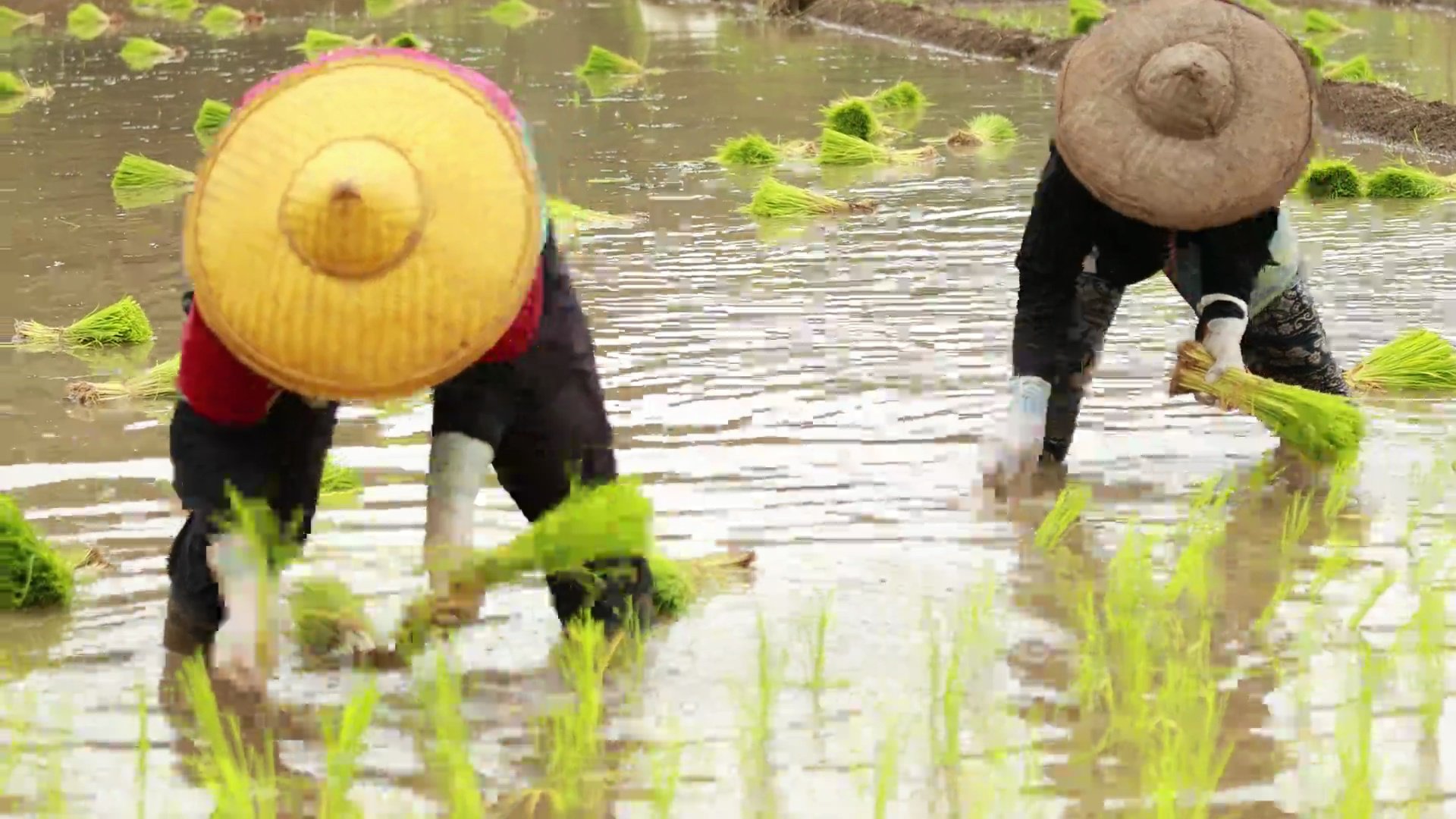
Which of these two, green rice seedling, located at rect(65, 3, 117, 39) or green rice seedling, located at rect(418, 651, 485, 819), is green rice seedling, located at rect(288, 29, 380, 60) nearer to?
green rice seedling, located at rect(65, 3, 117, 39)

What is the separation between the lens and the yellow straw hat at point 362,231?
295 cm

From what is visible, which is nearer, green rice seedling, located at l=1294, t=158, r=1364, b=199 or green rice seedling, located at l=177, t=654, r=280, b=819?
green rice seedling, located at l=177, t=654, r=280, b=819

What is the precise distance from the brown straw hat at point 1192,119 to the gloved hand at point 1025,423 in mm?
580

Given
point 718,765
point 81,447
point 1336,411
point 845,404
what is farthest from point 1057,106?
point 81,447

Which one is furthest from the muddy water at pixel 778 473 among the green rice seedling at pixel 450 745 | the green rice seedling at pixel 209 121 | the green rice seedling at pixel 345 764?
the green rice seedling at pixel 209 121

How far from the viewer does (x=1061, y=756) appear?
3.40m

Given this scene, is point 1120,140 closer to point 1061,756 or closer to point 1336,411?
point 1336,411

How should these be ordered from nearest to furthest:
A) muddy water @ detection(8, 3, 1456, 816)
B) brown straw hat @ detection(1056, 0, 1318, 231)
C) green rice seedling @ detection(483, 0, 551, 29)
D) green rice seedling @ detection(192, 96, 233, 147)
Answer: muddy water @ detection(8, 3, 1456, 816)
brown straw hat @ detection(1056, 0, 1318, 231)
green rice seedling @ detection(192, 96, 233, 147)
green rice seedling @ detection(483, 0, 551, 29)

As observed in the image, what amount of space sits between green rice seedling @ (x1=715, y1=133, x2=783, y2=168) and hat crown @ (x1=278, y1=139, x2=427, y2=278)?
7.09m

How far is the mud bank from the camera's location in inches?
408

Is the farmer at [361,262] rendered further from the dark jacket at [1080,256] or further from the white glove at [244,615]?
the dark jacket at [1080,256]

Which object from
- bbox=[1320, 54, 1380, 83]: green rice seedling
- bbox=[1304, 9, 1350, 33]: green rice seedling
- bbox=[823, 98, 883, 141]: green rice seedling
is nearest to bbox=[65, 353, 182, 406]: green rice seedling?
bbox=[823, 98, 883, 141]: green rice seedling

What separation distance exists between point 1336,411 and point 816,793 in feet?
6.52

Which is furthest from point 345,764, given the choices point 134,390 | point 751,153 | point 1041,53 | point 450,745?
point 1041,53
